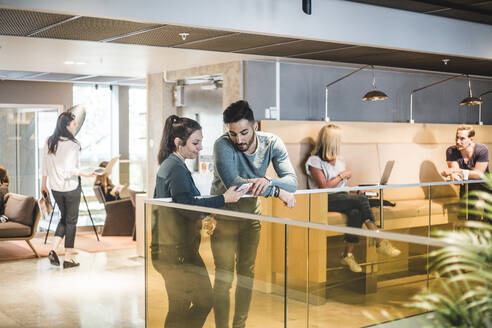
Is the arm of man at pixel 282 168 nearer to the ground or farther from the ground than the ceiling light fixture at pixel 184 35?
nearer to the ground

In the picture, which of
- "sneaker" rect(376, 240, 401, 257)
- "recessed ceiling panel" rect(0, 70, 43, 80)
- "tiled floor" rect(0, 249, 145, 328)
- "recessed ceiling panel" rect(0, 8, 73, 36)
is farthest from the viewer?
"recessed ceiling panel" rect(0, 70, 43, 80)

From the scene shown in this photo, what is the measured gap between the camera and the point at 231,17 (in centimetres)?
489

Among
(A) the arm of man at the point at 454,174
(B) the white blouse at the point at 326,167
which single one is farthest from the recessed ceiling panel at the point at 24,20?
(A) the arm of man at the point at 454,174

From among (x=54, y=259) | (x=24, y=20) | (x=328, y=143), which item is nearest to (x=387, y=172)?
(x=328, y=143)

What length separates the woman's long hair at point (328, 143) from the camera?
685 centimetres

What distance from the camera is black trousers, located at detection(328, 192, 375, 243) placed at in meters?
4.71

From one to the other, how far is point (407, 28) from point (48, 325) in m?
4.22

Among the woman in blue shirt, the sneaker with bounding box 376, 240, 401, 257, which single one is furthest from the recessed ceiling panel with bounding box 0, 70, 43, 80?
the sneaker with bounding box 376, 240, 401, 257

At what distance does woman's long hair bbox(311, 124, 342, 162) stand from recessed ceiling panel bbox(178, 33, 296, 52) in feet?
4.78

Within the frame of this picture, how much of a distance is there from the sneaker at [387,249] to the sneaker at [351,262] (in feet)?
0.62

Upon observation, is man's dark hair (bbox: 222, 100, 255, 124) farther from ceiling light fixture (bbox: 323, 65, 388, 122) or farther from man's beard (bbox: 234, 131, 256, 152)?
ceiling light fixture (bbox: 323, 65, 388, 122)

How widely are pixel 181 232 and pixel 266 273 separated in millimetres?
605

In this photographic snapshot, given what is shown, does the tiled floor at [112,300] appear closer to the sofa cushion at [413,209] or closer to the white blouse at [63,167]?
the white blouse at [63,167]

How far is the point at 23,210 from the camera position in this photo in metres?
7.61
